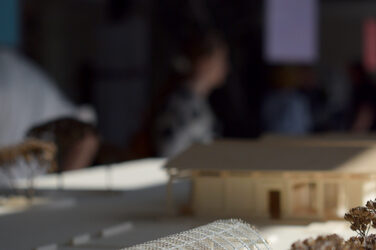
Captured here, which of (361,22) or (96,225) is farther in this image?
(361,22)

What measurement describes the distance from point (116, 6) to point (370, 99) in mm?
4199

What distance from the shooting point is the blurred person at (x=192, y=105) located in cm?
753

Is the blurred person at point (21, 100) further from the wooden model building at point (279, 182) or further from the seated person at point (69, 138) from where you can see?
the wooden model building at point (279, 182)

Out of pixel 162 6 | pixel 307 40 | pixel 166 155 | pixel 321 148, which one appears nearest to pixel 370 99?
pixel 162 6

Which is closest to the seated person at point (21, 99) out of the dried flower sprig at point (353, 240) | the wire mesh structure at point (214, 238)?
the wire mesh structure at point (214, 238)

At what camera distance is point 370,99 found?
12.9 metres

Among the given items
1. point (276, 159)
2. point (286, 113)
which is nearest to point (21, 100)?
point (286, 113)

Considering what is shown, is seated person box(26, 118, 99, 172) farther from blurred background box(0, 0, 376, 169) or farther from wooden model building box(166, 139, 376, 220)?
wooden model building box(166, 139, 376, 220)

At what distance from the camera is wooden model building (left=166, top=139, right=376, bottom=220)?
13.7ft

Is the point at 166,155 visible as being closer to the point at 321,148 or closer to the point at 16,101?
the point at 16,101

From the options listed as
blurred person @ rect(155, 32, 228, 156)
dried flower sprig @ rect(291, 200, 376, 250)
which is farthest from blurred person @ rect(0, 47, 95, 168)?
dried flower sprig @ rect(291, 200, 376, 250)

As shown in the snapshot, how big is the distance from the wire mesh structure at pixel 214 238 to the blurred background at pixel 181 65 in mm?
2839

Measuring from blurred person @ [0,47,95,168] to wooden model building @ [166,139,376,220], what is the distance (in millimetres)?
4342

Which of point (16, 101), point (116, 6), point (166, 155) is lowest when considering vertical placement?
point (166, 155)
